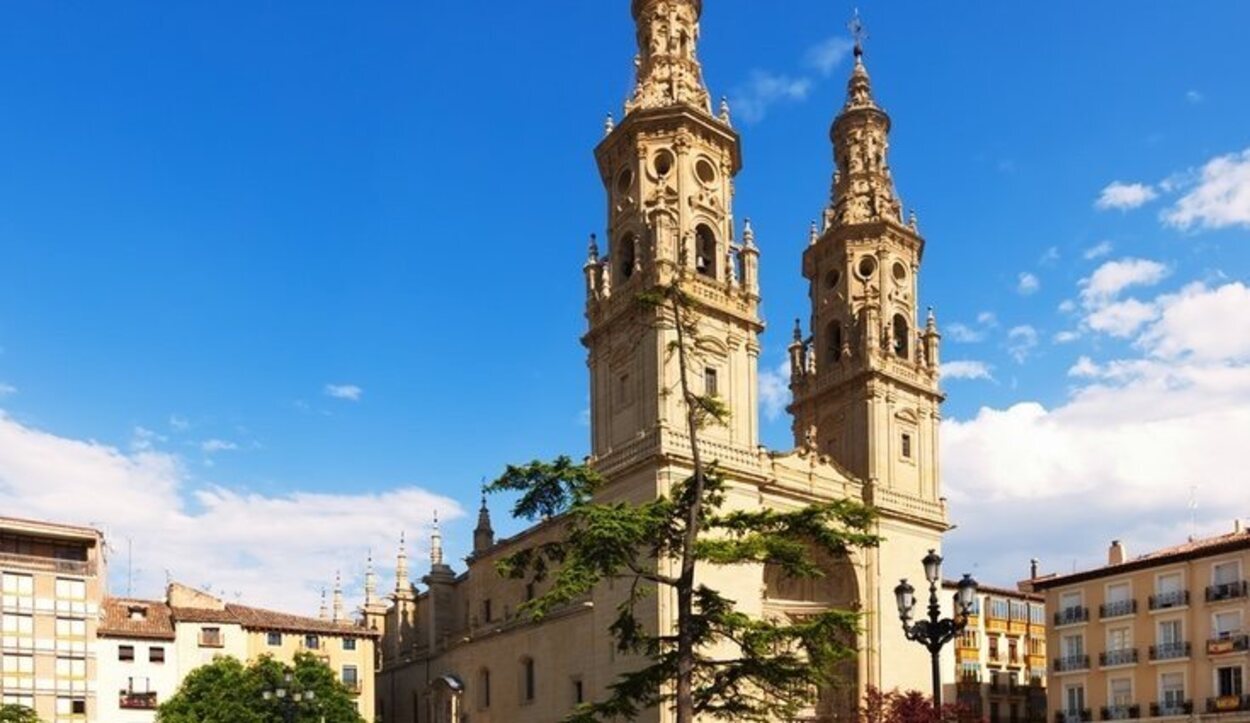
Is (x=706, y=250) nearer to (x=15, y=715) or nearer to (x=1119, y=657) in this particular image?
(x=1119, y=657)

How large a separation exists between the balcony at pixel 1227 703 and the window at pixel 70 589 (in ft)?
179

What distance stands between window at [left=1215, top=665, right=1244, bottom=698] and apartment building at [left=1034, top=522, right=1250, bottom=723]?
4cm

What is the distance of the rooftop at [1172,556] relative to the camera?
52000mm

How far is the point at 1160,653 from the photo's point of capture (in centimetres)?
5328

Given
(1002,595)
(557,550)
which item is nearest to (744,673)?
(557,550)

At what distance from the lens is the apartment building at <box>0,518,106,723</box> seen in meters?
59.1

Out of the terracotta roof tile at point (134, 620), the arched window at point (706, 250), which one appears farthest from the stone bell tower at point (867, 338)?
the terracotta roof tile at point (134, 620)

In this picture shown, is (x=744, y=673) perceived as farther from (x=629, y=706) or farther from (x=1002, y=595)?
(x=1002, y=595)

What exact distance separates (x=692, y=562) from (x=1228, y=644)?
3698cm

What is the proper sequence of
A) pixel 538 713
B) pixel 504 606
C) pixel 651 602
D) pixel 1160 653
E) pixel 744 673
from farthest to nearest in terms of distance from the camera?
pixel 504 606, pixel 538 713, pixel 1160 653, pixel 651 602, pixel 744 673

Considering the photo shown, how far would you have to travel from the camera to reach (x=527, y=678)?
61.9 metres

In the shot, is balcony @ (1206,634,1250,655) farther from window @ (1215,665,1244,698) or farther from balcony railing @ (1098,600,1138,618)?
balcony railing @ (1098,600,1138,618)

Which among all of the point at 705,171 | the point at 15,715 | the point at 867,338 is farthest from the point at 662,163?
the point at 15,715

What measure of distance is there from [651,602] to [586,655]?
7432 mm
